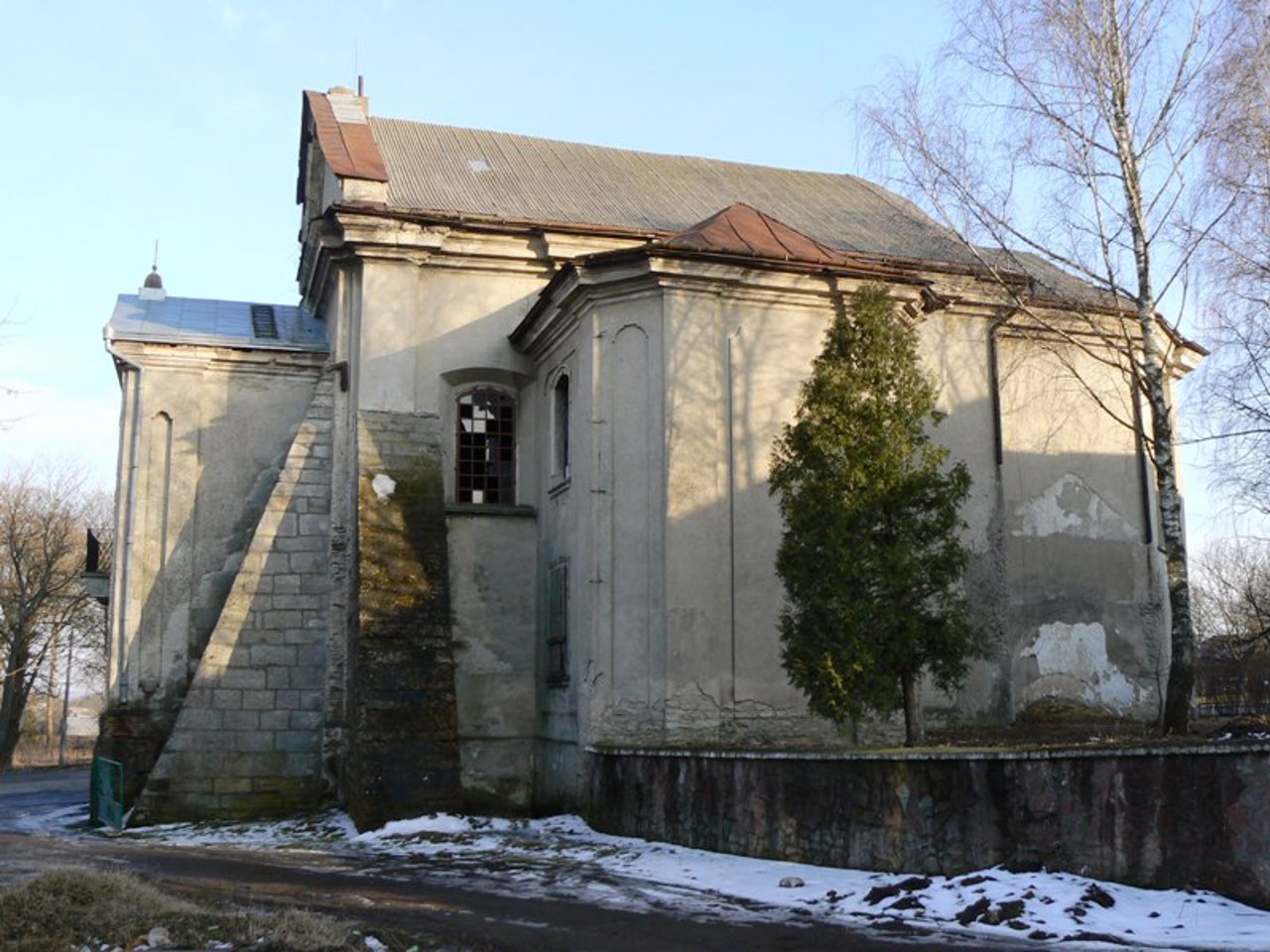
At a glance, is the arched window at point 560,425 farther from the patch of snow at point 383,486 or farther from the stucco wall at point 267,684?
the stucco wall at point 267,684

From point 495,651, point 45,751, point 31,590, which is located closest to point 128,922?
point 495,651

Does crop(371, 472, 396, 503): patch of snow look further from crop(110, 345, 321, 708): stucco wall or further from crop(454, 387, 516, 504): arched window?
crop(110, 345, 321, 708): stucco wall

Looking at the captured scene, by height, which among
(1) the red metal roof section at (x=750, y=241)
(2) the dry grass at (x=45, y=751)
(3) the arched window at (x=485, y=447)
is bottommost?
→ (2) the dry grass at (x=45, y=751)

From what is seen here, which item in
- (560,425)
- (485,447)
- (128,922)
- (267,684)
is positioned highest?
(560,425)

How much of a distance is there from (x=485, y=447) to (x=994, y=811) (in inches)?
430

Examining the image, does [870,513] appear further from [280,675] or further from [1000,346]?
[280,675]

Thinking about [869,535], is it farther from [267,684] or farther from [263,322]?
[263,322]

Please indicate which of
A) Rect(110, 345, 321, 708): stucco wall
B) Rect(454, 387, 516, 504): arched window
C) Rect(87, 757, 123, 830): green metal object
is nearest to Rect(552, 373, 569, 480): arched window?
Rect(454, 387, 516, 504): arched window

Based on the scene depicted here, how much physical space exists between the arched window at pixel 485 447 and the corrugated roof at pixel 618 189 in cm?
278

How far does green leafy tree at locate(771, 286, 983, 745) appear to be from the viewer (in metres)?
12.5

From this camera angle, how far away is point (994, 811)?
9250 millimetres

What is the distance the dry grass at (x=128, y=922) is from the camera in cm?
718

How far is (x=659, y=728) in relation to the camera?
1462 cm

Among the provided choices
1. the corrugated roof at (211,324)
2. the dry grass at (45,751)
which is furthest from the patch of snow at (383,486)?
the dry grass at (45,751)
